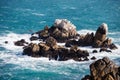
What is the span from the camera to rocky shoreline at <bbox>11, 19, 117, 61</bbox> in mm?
79062

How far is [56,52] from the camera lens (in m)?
79.3

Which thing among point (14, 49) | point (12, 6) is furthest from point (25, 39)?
point (12, 6)

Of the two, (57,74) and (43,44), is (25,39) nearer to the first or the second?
(43,44)

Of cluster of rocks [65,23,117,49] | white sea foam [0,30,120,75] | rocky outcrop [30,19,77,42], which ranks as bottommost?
white sea foam [0,30,120,75]

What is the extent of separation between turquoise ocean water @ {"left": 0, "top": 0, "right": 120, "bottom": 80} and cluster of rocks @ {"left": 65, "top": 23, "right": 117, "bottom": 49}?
229 centimetres

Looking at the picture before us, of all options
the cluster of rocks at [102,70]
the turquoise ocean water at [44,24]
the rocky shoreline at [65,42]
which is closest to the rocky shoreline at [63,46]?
the rocky shoreline at [65,42]

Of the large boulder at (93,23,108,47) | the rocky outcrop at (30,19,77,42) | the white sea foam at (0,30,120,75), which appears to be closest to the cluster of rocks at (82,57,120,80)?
the white sea foam at (0,30,120,75)

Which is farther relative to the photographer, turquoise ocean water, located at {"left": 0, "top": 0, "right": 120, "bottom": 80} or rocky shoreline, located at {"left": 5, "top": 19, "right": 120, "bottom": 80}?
rocky shoreline, located at {"left": 5, "top": 19, "right": 120, "bottom": 80}

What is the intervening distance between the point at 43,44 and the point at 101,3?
73.3 meters

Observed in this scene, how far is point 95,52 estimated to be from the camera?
8238 cm

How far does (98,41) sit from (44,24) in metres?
29.2

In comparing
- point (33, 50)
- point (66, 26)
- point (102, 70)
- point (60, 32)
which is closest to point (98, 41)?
point (60, 32)

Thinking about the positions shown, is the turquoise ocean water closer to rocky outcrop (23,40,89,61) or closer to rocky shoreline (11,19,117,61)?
rocky outcrop (23,40,89,61)

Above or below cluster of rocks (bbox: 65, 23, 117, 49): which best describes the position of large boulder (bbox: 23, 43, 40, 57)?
below
